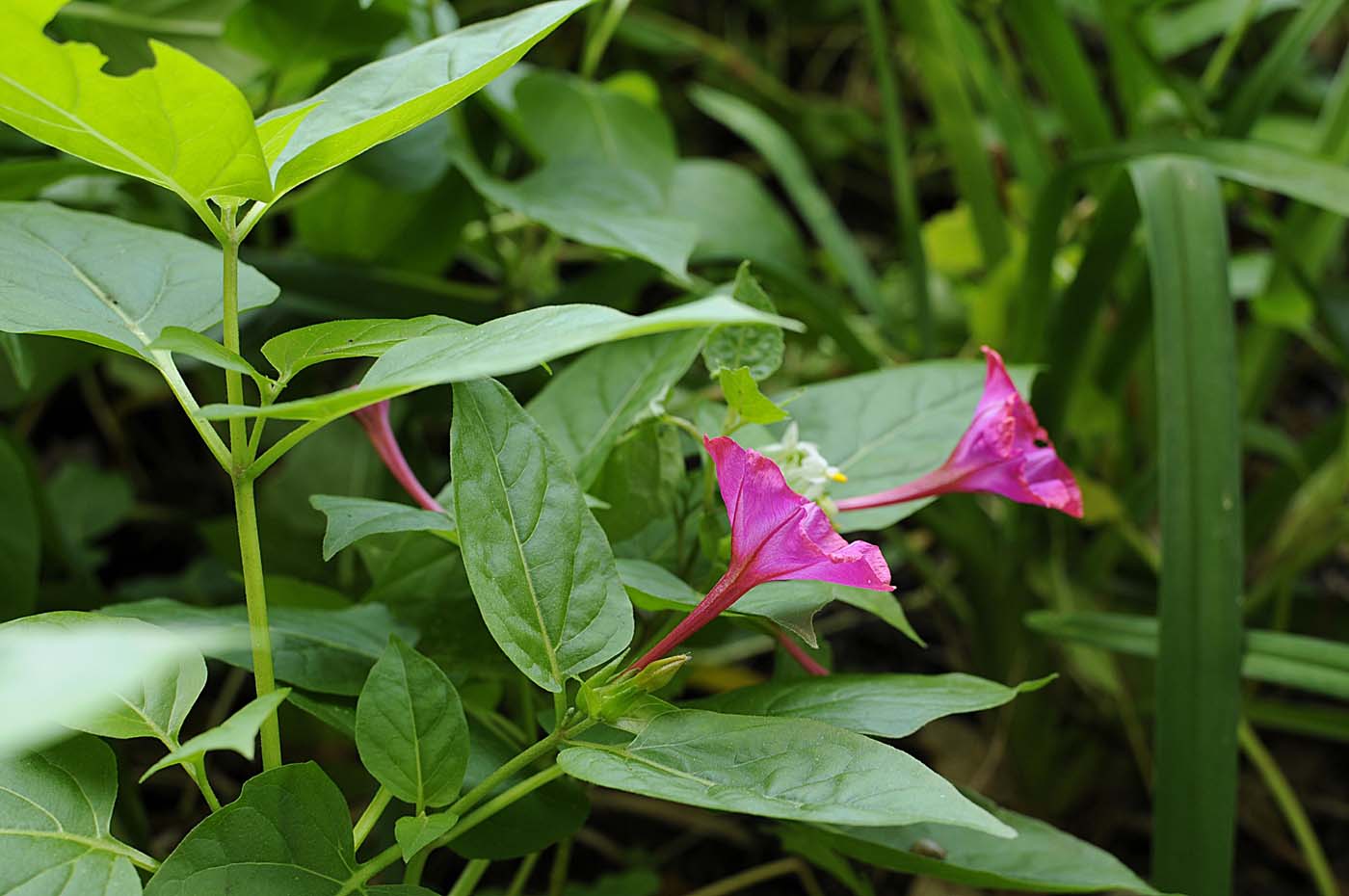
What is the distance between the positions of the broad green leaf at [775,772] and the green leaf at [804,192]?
2.15 ft

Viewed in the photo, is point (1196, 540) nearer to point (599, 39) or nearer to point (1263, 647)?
point (1263, 647)

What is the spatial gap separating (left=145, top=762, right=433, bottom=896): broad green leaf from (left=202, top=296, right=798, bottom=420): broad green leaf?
0.42 ft

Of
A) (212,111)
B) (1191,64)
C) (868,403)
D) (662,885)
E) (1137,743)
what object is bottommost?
(662,885)

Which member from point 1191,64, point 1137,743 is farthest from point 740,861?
point 1191,64

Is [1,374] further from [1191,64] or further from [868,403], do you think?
[1191,64]

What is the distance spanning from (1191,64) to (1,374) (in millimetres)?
1408

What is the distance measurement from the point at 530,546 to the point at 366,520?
7cm

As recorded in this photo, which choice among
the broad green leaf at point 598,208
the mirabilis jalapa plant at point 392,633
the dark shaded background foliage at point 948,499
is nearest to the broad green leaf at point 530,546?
the mirabilis jalapa plant at point 392,633

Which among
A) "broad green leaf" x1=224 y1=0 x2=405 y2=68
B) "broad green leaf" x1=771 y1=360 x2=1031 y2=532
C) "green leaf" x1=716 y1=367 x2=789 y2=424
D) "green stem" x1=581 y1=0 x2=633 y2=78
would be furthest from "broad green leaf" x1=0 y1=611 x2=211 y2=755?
"green stem" x1=581 y1=0 x2=633 y2=78

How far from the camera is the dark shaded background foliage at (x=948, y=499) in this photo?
80 cm

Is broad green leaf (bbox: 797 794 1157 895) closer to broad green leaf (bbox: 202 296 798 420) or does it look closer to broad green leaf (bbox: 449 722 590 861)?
broad green leaf (bbox: 449 722 590 861)

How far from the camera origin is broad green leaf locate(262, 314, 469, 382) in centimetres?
37

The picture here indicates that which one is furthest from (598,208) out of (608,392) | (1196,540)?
(1196,540)

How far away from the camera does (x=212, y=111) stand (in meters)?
0.33
